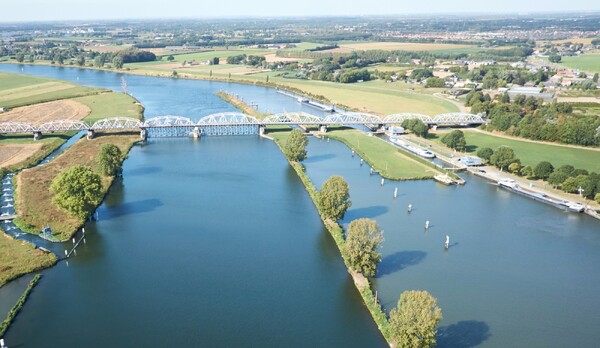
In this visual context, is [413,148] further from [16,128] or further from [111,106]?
[111,106]

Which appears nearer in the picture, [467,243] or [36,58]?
[467,243]

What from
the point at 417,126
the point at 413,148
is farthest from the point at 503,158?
the point at 417,126

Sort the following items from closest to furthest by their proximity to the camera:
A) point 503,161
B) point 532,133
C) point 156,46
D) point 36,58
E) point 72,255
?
point 72,255 < point 503,161 < point 532,133 < point 36,58 < point 156,46

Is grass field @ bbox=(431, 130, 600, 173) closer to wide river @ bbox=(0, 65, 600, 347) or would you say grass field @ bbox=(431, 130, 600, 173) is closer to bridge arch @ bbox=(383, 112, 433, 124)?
bridge arch @ bbox=(383, 112, 433, 124)

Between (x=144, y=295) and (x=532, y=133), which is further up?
(x=532, y=133)

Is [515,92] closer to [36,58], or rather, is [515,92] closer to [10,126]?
[10,126]

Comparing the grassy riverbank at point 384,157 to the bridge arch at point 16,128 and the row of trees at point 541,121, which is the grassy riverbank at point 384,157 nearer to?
the row of trees at point 541,121

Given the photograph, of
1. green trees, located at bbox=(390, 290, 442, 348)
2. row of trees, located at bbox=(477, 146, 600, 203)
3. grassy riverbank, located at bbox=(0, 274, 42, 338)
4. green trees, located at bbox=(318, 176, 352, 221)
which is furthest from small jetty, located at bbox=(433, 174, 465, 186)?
grassy riverbank, located at bbox=(0, 274, 42, 338)

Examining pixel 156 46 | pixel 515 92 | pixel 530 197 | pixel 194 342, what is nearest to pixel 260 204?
pixel 194 342
